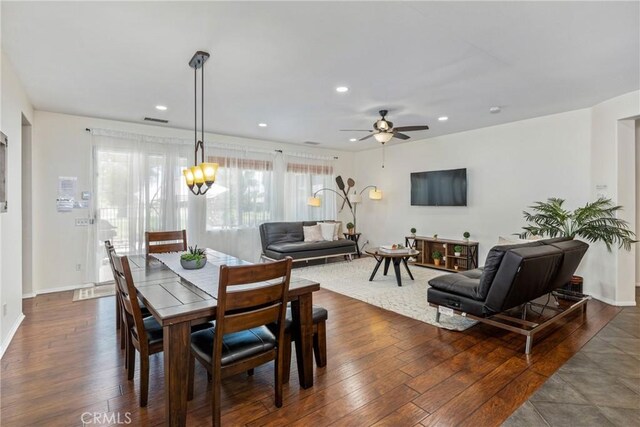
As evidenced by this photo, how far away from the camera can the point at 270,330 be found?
2242mm

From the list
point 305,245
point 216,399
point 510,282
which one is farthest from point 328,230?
point 216,399

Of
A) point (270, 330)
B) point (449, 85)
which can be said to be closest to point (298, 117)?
point (449, 85)

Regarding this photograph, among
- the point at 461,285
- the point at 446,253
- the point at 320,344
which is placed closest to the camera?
the point at 320,344

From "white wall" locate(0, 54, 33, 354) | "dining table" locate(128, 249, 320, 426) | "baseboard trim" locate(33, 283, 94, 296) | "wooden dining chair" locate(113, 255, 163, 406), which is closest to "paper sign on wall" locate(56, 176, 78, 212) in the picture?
"baseboard trim" locate(33, 283, 94, 296)

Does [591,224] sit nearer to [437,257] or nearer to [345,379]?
[437,257]

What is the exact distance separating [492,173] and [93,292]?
21.9ft

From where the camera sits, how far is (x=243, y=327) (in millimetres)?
1833

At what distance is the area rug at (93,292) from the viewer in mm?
4350

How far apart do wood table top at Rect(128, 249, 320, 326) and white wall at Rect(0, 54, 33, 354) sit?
1161 mm

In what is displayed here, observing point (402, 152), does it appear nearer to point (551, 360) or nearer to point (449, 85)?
point (449, 85)

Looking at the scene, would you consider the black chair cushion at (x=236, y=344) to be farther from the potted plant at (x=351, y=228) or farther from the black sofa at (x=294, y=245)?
the potted plant at (x=351, y=228)

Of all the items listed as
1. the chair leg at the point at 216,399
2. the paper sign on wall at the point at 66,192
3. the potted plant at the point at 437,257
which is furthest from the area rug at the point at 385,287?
the paper sign on wall at the point at 66,192

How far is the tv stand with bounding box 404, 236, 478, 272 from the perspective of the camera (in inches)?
226

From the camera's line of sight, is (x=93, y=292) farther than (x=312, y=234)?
No
